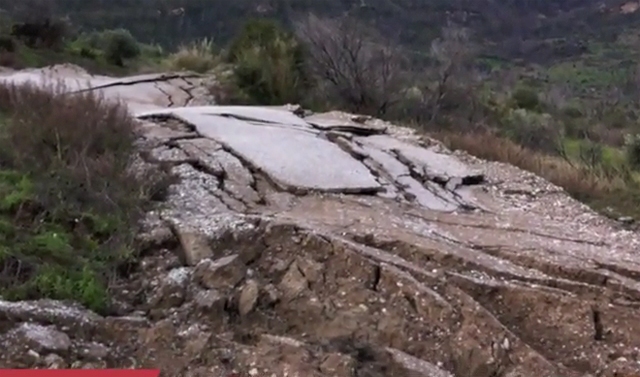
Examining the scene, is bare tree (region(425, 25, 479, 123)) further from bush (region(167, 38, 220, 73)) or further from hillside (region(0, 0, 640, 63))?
hillside (region(0, 0, 640, 63))

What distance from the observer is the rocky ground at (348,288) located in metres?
3.83

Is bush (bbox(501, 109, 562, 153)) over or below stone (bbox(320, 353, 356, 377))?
below

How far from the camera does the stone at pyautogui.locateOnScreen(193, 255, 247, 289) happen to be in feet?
14.3

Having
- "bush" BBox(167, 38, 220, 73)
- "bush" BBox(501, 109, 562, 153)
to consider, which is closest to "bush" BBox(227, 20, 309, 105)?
"bush" BBox(167, 38, 220, 73)

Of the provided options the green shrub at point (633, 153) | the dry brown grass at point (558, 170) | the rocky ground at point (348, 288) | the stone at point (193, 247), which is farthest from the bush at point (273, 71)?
the stone at point (193, 247)

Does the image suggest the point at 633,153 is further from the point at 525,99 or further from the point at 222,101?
the point at 525,99

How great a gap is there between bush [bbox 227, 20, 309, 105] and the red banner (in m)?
7.69

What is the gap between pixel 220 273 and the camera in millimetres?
4395

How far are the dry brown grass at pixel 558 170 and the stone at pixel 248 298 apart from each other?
12.1 ft

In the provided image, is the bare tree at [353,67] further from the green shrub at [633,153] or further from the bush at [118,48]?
the bush at [118,48]

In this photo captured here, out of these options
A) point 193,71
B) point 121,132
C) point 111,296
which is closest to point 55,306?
point 111,296

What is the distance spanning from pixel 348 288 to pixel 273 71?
24.7 ft

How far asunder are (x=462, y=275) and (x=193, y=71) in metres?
10.6

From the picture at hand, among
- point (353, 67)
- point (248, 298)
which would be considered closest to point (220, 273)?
point (248, 298)
